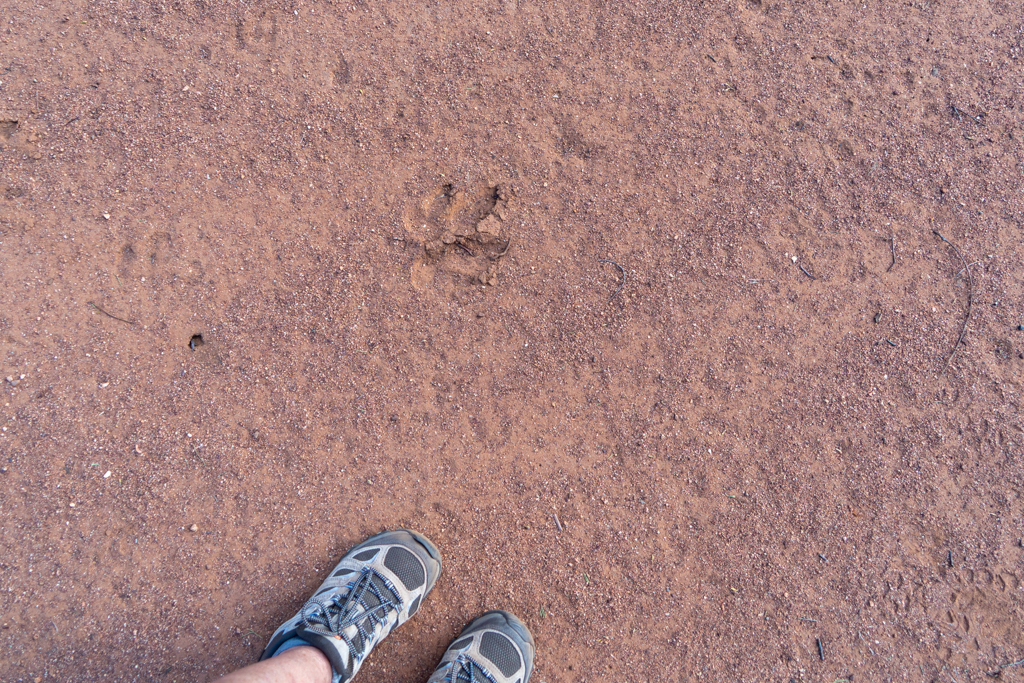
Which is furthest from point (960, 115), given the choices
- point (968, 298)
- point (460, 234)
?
point (460, 234)

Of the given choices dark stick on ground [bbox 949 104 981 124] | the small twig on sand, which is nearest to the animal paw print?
the small twig on sand

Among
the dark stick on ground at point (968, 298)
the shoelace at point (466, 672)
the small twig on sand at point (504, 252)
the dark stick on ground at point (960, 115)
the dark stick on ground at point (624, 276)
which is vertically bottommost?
the shoelace at point (466, 672)

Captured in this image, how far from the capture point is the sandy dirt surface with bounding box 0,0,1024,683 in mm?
2168

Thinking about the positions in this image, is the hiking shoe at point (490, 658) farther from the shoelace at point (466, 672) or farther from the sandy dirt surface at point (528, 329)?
the sandy dirt surface at point (528, 329)

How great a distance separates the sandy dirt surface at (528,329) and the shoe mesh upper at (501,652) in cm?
14

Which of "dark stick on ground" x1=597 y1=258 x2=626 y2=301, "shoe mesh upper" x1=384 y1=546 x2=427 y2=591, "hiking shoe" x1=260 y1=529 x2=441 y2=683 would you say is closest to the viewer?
"hiking shoe" x1=260 y1=529 x2=441 y2=683

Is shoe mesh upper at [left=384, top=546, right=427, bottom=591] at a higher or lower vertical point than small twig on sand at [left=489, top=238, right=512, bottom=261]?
lower

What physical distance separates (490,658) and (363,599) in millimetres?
570

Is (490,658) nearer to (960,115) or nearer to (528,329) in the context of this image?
(528,329)

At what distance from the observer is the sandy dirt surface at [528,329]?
2168mm

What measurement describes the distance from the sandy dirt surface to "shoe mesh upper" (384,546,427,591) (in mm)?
124

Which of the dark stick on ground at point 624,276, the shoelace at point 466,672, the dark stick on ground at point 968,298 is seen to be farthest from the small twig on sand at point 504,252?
the dark stick on ground at point 968,298

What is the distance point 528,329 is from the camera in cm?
229

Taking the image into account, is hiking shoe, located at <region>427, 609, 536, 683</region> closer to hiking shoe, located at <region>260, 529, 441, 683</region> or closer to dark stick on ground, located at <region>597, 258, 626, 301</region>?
hiking shoe, located at <region>260, 529, 441, 683</region>
